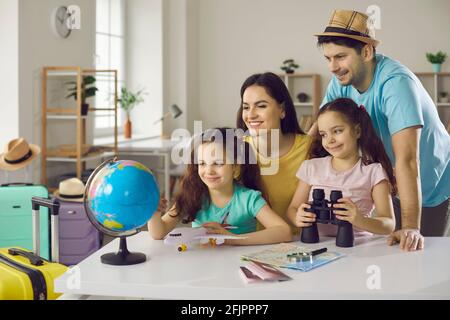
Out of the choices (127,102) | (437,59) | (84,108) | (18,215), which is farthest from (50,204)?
(437,59)

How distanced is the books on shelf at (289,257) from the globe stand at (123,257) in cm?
29

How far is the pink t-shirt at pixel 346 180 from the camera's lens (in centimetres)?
195

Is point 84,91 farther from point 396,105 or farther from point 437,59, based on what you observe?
point 437,59

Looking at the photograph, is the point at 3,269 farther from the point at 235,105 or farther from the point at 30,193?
the point at 235,105

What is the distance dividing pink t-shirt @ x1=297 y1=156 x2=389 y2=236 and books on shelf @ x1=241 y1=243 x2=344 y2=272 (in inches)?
11.4

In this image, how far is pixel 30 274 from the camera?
1.71 meters

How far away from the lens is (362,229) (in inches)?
72.9

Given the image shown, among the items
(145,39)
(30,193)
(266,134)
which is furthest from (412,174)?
(145,39)

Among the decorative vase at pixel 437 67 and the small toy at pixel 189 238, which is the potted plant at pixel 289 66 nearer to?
the decorative vase at pixel 437 67

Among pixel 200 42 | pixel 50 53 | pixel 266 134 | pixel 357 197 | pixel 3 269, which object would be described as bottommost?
pixel 3 269

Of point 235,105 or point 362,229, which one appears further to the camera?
point 235,105

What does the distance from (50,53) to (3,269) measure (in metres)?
3.22

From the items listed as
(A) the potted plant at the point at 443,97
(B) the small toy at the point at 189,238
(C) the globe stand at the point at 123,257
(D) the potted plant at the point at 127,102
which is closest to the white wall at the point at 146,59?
(D) the potted plant at the point at 127,102

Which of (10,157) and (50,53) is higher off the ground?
(50,53)
